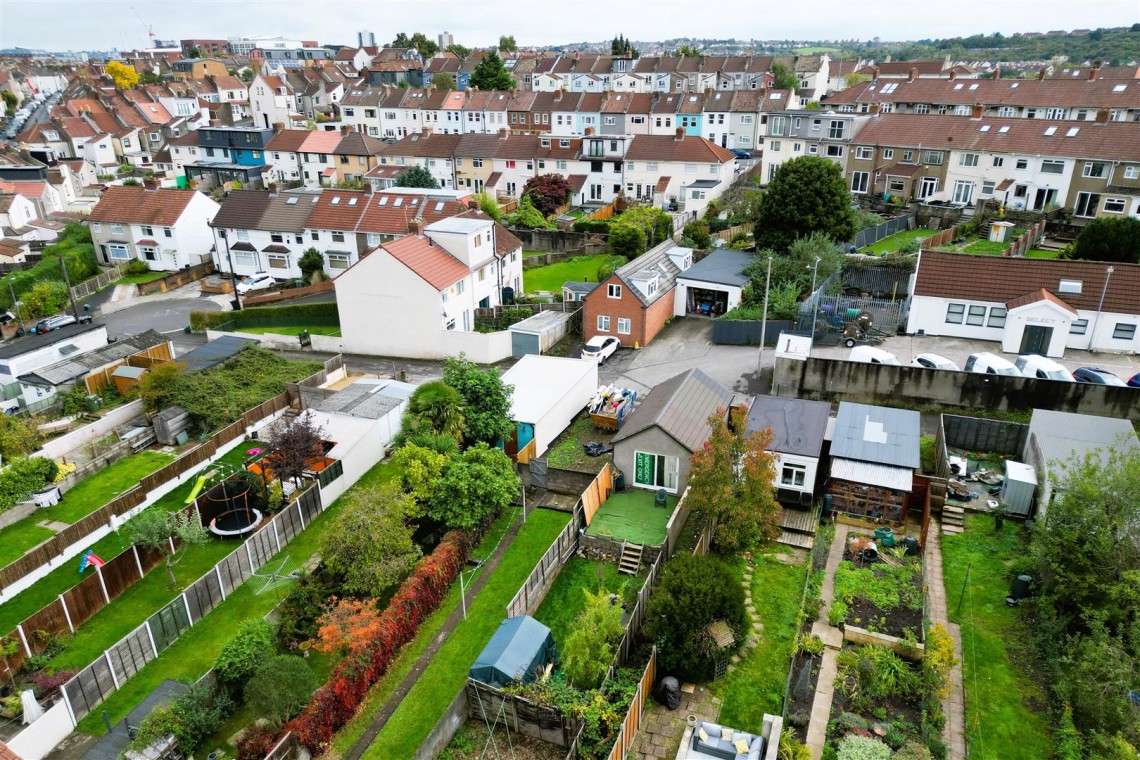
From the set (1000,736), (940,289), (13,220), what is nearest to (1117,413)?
(940,289)

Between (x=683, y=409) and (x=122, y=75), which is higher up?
(x=122, y=75)

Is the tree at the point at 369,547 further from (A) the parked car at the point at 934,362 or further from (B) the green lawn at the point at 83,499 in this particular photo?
(A) the parked car at the point at 934,362

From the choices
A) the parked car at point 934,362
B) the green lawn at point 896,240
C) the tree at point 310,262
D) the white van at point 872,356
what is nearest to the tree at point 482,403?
the white van at point 872,356

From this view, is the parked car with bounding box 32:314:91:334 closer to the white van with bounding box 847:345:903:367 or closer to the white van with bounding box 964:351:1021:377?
the white van with bounding box 847:345:903:367

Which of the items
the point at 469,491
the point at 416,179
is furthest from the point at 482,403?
the point at 416,179

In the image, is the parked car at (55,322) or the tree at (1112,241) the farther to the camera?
the parked car at (55,322)

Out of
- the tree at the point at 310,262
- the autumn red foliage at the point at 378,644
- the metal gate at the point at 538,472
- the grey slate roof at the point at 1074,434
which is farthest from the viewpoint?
the tree at the point at 310,262

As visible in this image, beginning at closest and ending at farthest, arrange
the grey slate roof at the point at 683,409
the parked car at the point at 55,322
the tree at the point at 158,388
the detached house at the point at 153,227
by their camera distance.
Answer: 1. the grey slate roof at the point at 683,409
2. the tree at the point at 158,388
3. the parked car at the point at 55,322
4. the detached house at the point at 153,227

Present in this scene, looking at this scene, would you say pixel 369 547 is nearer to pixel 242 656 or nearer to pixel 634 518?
pixel 242 656
